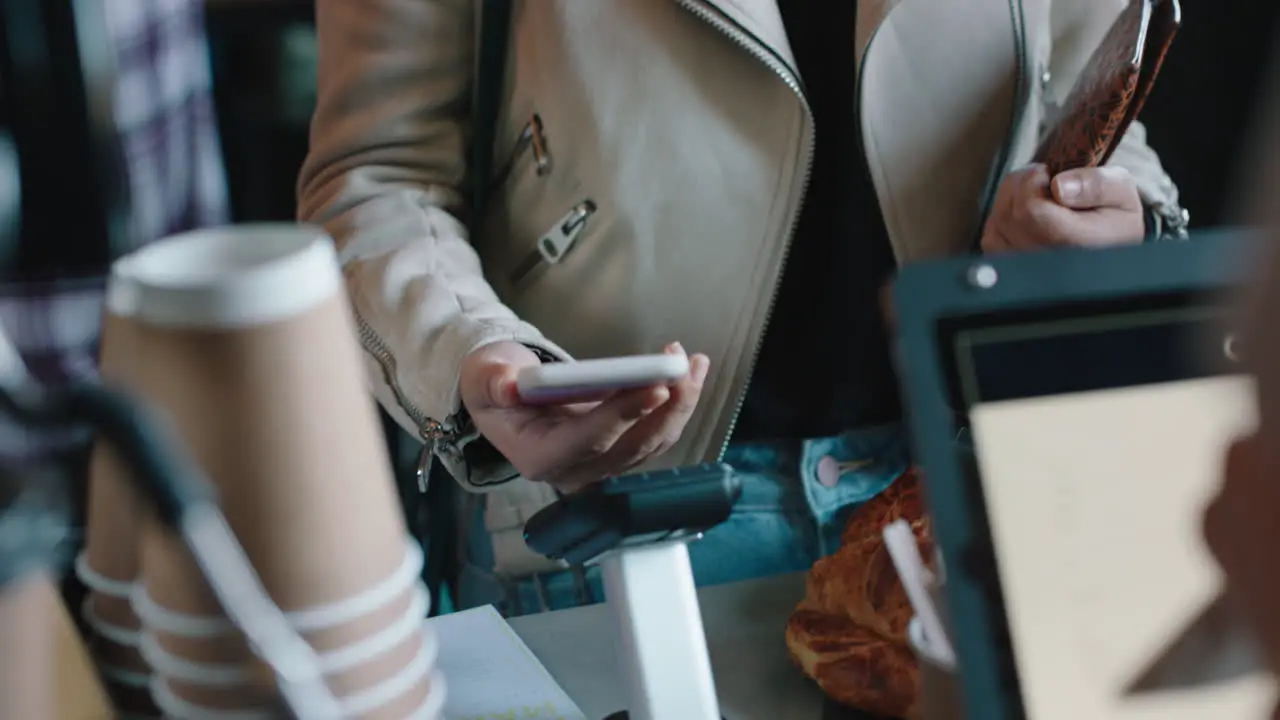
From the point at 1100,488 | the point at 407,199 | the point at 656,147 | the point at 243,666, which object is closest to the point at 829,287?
the point at 656,147

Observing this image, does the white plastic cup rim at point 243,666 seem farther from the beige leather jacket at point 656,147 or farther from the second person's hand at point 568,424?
the beige leather jacket at point 656,147

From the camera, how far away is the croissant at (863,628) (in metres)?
0.52

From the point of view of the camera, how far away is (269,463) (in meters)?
0.27

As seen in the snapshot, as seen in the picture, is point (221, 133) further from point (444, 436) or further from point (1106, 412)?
point (1106, 412)

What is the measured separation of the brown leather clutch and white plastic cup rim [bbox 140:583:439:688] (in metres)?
0.47

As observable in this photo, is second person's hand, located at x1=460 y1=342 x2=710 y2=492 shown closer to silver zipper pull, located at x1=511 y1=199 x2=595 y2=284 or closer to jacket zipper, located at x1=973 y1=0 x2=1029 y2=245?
silver zipper pull, located at x1=511 y1=199 x2=595 y2=284

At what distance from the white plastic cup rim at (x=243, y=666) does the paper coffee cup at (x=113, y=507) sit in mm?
17

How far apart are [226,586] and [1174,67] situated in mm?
1127

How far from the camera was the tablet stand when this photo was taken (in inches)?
16.1

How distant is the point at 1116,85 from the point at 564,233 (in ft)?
1.29

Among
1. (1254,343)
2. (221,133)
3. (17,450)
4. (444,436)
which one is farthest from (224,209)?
(1254,343)

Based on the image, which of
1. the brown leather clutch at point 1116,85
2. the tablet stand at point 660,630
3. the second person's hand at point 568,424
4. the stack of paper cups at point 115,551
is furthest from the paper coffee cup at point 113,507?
the brown leather clutch at point 1116,85

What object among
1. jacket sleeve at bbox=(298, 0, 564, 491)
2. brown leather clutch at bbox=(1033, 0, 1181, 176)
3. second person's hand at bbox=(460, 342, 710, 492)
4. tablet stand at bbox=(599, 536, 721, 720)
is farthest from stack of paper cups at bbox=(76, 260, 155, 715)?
brown leather clutch at bbox=(1033, 0, 1181, 176)

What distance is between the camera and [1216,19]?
112 centimetres
